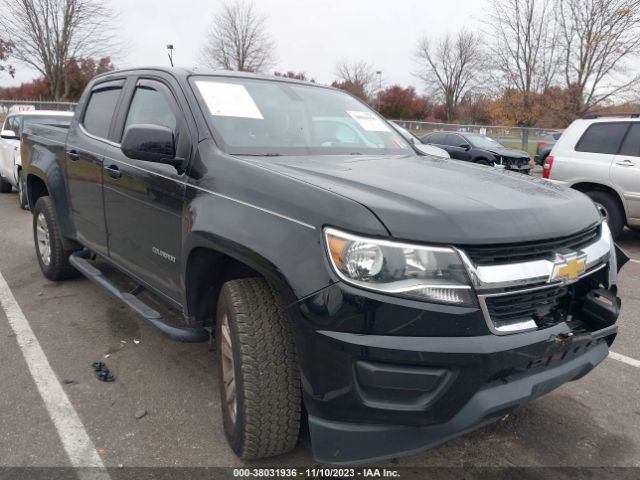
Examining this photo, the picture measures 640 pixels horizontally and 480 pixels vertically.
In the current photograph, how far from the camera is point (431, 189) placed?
2256 mm

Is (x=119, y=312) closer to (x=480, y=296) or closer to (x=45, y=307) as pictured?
(x=45, y=307)

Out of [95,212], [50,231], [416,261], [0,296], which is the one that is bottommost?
[0,296]

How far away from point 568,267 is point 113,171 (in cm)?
276

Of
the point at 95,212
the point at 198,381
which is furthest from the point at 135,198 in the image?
the point at 198,381

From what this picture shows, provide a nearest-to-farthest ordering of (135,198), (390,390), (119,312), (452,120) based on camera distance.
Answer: (390,390) < (135,198) < (119,312) < (452,120)

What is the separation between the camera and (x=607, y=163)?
721cm

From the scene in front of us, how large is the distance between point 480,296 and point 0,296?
14.7ft

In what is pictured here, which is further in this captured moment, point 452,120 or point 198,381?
point 452,120

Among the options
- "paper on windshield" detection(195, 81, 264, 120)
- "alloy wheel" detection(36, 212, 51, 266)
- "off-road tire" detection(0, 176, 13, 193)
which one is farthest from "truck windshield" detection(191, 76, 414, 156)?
"off-road tire" detection(0, 176, 13, 193)

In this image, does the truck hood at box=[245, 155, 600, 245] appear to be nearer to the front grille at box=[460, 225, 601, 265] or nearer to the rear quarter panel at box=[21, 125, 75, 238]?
the front grille at box=[460, 225, 601, 265]

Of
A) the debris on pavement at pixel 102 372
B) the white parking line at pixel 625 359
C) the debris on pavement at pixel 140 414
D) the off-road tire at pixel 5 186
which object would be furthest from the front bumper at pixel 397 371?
the off-road tire at pixel 5 186

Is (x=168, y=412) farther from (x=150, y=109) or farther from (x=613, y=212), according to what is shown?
(x=613, y=212)

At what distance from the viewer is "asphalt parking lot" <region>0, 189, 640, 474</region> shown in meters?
2.57

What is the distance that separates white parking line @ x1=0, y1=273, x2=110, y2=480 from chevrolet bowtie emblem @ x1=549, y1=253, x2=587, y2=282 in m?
2.15
